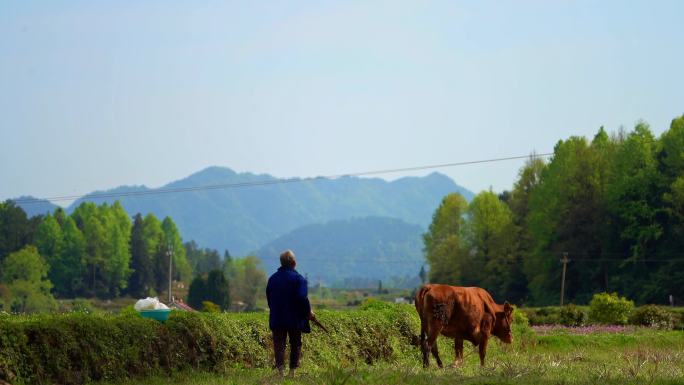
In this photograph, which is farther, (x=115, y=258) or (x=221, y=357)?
(x=115, y=258)

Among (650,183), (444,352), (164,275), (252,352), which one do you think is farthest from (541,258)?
(164,275)

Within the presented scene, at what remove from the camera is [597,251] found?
3492 inches

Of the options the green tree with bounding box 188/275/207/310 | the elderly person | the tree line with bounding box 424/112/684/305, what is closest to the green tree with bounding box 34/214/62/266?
the green tree with bounding box 188/275/207/310

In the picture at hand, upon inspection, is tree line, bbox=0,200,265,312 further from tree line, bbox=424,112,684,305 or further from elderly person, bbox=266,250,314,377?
elderly person, bbox=266,250,314,377

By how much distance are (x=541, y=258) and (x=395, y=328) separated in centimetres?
6512

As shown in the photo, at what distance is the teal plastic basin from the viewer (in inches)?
846

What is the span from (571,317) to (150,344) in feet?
115

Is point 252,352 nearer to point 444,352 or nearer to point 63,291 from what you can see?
point 444,352

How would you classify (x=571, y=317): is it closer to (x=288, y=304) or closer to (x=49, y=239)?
(x=288, y=304)

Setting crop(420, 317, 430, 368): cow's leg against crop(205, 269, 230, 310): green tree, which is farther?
crop(205, 269, 230, 310): green tree

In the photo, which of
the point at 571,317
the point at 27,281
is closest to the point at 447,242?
the point at 27,281

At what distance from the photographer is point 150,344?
66.1 feet

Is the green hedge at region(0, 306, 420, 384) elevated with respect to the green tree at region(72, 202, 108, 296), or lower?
lower

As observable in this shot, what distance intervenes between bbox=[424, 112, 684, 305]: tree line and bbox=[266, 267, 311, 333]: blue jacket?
210 feet
